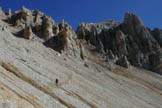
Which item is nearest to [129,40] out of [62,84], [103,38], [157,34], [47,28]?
[103,38]

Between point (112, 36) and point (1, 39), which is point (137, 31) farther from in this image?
point (1, 39)

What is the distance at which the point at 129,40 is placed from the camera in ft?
434

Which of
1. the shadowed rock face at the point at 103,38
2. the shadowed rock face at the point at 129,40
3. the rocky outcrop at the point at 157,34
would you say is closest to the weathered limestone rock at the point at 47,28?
the shadowed rock face at the point at 103,38

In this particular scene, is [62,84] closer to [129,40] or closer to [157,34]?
[129,40]

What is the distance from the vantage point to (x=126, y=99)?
7431 centimetres

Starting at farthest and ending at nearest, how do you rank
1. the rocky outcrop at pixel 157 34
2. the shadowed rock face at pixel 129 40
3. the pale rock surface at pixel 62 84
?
the rocky outcrop at pixel 157 34 < the shadowed rock face at pixel 129 40 < the pale rock surface at pixel 62 84

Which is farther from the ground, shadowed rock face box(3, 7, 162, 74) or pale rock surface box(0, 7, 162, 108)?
shadowed rock face box(3, 7, 162, 74)

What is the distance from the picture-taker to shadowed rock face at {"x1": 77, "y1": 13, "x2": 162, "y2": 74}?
125312 millimetres

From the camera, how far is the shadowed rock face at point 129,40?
125 meters

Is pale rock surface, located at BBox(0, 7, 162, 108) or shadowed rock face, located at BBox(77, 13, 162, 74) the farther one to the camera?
shadowed rock face, located at BBox(77, 13, 162, 74)

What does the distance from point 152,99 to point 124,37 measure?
46673 mm

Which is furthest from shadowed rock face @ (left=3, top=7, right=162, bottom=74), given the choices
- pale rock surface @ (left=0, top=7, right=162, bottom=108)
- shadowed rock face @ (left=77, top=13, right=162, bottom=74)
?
pale rock surface @ (left=0, top=7, right=162, bottom=108)

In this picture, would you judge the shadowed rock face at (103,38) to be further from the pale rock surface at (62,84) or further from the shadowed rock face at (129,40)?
the pale rock surface at (62,84)

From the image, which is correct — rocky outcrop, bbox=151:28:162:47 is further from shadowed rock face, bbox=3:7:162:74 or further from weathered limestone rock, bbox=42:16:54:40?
weathered limestone rock, bbox=42:16:54:40
